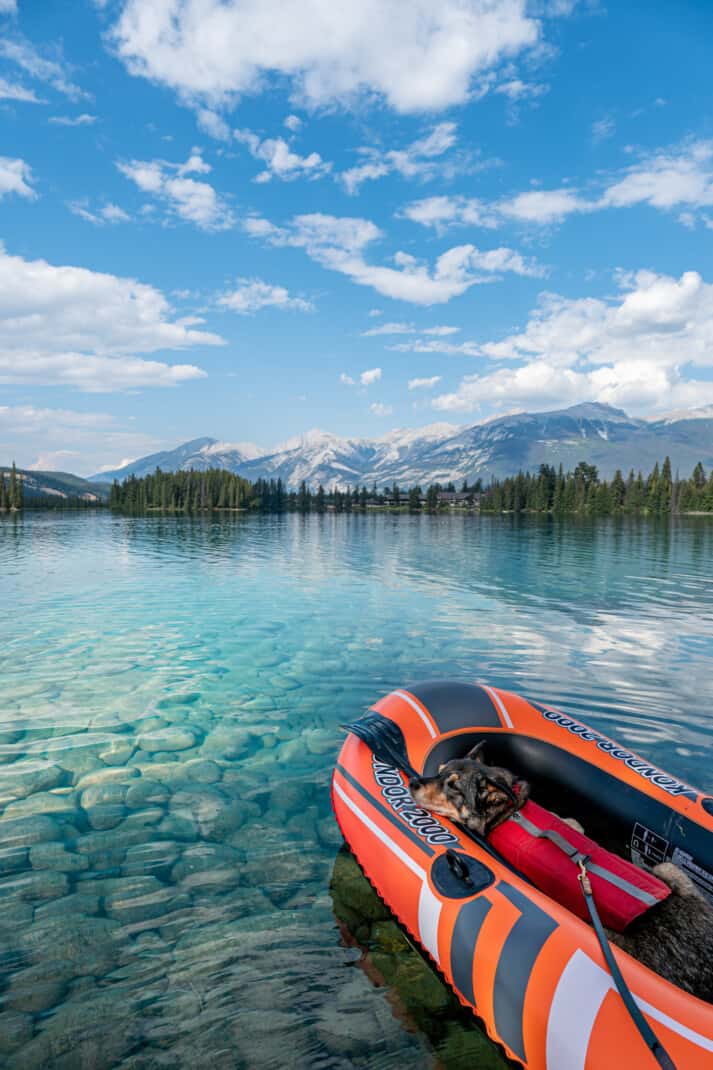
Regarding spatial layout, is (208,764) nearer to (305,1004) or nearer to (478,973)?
(305,1004)

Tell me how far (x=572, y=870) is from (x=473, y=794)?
1.02 meters

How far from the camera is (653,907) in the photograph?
4.06 meters

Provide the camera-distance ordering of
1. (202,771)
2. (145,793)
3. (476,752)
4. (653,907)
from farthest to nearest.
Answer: (202,771), (145,793), (476,752), (653,907)

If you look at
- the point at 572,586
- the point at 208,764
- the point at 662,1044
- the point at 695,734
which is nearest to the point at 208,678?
the point at 208,764

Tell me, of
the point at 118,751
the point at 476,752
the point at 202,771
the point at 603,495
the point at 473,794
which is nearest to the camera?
the point at 473,794

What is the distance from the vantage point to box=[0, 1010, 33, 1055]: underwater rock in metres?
4.23

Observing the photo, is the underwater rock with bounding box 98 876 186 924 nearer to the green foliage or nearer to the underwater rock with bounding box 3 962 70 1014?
the underwater rock with bounding box 3 962 70 1014

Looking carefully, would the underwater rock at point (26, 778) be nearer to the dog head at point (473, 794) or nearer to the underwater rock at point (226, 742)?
the underwater rock at point (226, 742)

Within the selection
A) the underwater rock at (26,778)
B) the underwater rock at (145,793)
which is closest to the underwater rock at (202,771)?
the underwater rock at (145,793)

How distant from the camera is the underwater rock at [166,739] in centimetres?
934

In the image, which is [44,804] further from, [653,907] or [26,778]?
[653,907]

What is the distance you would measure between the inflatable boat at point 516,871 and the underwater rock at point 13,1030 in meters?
2.95

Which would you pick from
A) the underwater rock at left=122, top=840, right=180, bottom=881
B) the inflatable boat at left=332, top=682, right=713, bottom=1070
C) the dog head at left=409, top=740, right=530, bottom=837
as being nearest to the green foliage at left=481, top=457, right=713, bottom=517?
the inflatable boat at left=332, top=682, right=713, bottom=1070

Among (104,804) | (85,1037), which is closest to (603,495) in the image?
(104,804)
